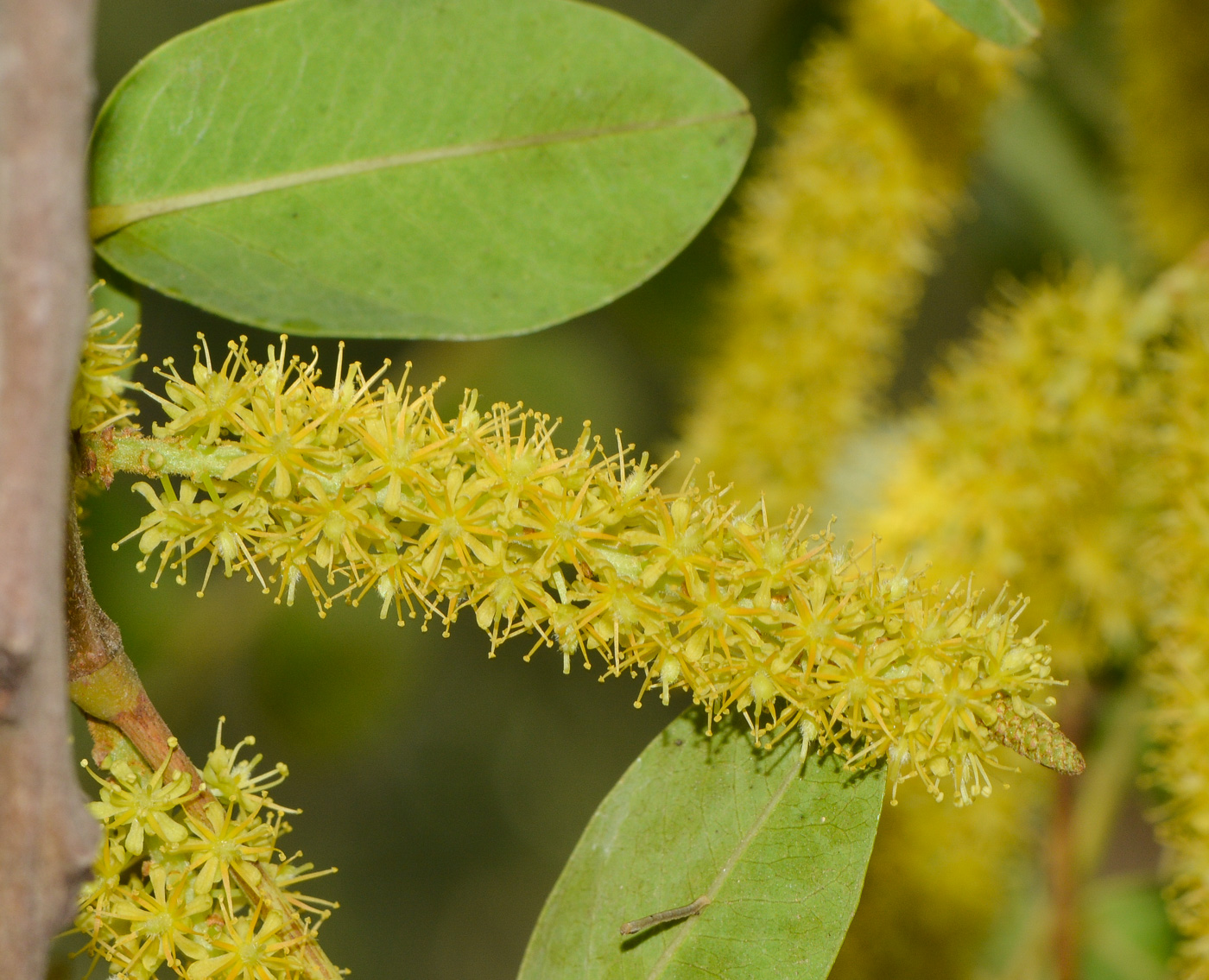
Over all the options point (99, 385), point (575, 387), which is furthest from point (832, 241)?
point (99, 385)

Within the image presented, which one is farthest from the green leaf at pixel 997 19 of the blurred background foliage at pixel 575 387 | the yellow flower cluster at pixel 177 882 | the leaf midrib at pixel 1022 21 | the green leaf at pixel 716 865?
the yellow flower cluster at pixel 177 882

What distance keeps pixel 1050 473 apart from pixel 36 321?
1.28 metres

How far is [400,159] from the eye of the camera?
878 millimetres

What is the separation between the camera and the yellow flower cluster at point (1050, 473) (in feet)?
4.73

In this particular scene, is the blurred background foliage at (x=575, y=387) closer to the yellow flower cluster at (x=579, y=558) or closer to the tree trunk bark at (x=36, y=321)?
the yellow flower cluster at (x=579, y=558)

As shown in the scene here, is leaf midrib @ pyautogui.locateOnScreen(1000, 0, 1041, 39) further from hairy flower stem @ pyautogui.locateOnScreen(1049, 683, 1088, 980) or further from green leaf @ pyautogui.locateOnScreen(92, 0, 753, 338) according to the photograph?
hairy flower stem @ pyautogui.locateOnScreen(1049, 683, 1088, 980)

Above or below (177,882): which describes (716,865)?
above

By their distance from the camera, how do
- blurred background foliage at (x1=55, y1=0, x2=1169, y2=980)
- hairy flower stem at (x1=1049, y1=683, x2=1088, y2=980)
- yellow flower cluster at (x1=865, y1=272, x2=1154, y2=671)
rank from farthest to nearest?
blurred background foliage at (x1=55, y1=0, x2=1169, y2=980), hairy flower stem at (x1=1049, y1=683, x2=1088, y2=980), yellow flower cluster at (x1=865, y1=272, x2=1154, y2=671)

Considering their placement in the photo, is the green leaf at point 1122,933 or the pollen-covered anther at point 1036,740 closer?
the pollen-covered anther at point 1036,740

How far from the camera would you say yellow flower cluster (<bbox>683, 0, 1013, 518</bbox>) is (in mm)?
1642

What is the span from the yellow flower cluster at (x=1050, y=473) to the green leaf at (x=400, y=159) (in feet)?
2.39

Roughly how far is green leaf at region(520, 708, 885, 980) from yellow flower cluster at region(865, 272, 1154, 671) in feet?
2.25

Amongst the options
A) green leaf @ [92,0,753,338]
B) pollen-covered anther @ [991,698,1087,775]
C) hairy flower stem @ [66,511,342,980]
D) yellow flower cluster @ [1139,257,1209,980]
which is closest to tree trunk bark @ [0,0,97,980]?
hairy flower stem @ [66,511,342,980]

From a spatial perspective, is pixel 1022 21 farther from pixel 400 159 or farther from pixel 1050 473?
pixel 1050 473
